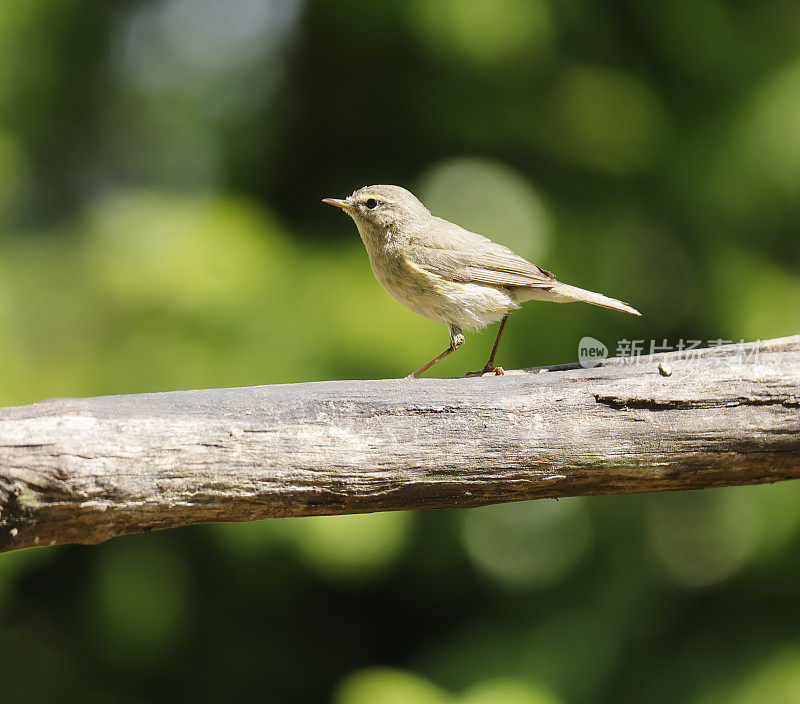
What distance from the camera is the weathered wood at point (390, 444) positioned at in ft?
5.75

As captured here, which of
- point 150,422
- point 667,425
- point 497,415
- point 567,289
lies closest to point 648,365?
point 667,425

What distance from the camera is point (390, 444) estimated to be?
1974mm

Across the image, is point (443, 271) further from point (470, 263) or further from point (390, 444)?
point (390, 444)

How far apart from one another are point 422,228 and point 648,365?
131 centimetres

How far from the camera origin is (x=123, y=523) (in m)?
1.78

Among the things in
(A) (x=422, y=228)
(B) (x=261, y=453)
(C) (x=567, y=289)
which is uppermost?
(A) (x=422, y=228)

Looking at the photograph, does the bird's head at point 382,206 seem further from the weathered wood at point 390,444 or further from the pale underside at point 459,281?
the weathered wood at point 390,444

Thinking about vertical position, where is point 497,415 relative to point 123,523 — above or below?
above

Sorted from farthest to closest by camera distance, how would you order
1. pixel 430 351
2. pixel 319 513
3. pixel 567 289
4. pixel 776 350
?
pixel 430 351 → pixel 567 289 → pixel 776 350 → pixel 319 513

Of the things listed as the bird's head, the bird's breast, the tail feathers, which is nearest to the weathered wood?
the tail feathers

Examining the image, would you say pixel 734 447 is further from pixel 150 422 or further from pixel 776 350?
pixel 150 422

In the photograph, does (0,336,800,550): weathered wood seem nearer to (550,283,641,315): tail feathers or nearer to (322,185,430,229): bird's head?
(550,283,641,315): tail feathers

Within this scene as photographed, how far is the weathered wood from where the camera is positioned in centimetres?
175

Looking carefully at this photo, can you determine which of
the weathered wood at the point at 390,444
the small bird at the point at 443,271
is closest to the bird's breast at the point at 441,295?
the small bird at the point at 443,271
